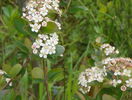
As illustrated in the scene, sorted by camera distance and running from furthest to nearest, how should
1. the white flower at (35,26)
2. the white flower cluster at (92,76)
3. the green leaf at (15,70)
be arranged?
the green leaf at (15,70)
the white flower cluster at (92,76)
the white flower at (35,26)

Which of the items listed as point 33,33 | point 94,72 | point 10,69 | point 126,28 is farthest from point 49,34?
point 126,28

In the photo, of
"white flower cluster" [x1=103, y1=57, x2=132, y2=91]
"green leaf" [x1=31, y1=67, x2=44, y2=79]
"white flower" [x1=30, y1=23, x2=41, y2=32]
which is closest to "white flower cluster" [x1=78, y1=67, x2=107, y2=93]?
"white flower cluster" [x1=103, y1=57, x2=132, y2=91]

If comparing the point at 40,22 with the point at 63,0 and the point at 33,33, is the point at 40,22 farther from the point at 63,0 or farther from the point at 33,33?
the point at 63,0

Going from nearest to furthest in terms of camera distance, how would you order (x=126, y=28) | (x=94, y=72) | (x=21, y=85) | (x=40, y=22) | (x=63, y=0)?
(x=40, y=22), (x=94, y=72), (x=21, y=85), (x=63, y=0), (x=126, y=28)

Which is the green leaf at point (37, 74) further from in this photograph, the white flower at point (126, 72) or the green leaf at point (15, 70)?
the white flower at point (126, 72)

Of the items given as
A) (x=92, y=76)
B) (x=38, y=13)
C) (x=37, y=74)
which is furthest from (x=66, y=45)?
(x=38, y=13)

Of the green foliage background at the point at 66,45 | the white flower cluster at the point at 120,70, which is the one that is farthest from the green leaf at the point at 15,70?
the white flower cluster at the point at 120,70

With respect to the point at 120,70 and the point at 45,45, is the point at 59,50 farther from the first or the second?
the point at 120,70
